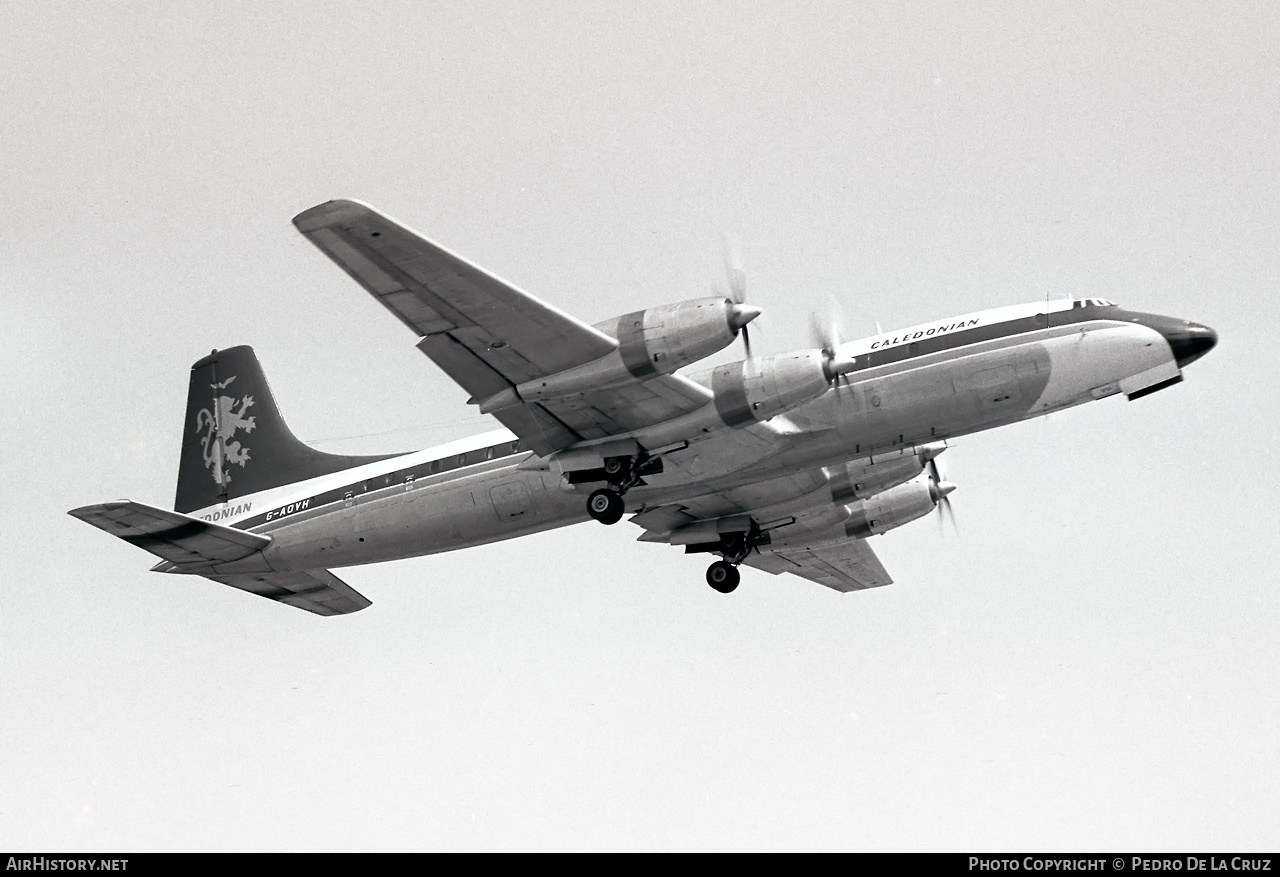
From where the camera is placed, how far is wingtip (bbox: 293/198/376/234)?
892 inches

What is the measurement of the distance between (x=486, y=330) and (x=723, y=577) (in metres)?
11.5

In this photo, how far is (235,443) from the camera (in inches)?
1366

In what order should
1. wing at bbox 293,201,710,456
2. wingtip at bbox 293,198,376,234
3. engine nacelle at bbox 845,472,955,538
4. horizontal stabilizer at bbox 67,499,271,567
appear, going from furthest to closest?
engine nacelle at bbox 845,472,955,538
horizontal stabilizer at bbox 67,499,271,567
wing at bbox 293,201,710,456
wingtip at bbox 293,198,376,234

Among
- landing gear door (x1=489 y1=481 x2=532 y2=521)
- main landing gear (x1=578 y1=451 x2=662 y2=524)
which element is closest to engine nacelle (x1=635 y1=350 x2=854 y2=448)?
main landing gear (x1=578 y1=451 x2=662 y2=524)

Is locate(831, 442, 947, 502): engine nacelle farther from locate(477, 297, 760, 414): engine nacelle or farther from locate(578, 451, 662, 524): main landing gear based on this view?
locate(477, 297, 760, 414): engine nacelle

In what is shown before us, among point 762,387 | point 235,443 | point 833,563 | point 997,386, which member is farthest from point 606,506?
point 235,443

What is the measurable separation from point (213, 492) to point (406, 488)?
6.45m

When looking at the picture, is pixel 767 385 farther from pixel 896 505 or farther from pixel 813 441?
pixel 896 505

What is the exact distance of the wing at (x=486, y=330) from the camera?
77.0 ft

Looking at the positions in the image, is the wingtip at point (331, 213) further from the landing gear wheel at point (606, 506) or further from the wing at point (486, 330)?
the landing gear wheel at point (606, 506)

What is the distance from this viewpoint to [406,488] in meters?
30.9

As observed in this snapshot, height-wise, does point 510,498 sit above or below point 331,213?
below

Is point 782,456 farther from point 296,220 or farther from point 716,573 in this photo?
point 296,220

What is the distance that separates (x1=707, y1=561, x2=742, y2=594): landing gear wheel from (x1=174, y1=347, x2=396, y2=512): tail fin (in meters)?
8.85
